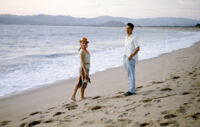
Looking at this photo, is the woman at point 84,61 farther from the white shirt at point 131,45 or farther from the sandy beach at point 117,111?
the white shirt at point 131,45

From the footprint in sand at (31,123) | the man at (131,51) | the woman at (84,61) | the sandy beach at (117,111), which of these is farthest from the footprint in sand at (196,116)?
the footprint in sand at (31,123)

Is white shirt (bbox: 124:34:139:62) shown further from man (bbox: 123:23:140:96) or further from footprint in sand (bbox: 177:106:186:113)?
footprint in sand (bbox: 177:106:186:113)

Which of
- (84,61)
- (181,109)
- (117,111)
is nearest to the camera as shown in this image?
(181,109)

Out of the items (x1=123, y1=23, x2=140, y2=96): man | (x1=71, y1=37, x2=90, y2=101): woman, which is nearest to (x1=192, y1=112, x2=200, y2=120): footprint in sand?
(x1=123, y1=23, x2=140, y2=96): man

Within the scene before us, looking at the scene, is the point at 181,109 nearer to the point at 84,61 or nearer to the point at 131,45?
the point at 131,45

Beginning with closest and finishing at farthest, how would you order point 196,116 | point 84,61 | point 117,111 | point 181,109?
1. point 196,116
2. point 181,109
3. point 117,111
4. point 84,61

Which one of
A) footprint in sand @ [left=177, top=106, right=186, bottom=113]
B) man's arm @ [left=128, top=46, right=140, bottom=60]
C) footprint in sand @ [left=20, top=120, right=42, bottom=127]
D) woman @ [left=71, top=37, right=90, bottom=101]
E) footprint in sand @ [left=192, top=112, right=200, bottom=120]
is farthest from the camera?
woman @ [left=71, top=37, right=90, bottom=101]

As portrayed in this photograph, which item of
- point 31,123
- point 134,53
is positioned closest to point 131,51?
point 134,53

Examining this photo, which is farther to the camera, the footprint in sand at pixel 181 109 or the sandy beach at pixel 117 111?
the footprint in sand at pixel 181 109

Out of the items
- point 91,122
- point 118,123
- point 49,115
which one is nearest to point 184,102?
point 118,123

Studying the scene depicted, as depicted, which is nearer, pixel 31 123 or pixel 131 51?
pixel 31 123

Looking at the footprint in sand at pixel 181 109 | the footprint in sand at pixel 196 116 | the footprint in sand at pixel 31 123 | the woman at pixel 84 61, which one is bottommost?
the footprint in sand at pixel 31 123

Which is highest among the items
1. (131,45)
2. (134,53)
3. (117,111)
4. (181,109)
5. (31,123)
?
(131,45)

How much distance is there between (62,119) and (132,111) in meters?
1.40
